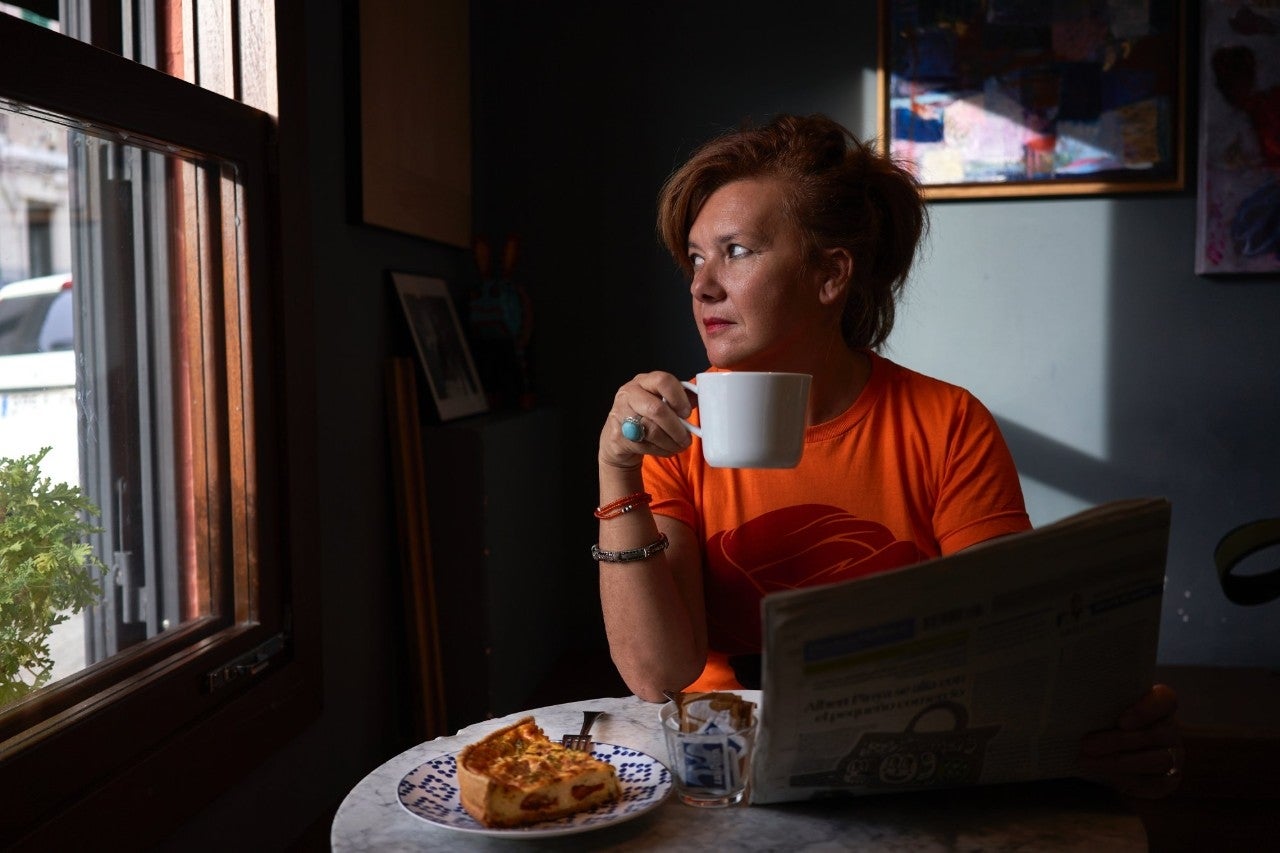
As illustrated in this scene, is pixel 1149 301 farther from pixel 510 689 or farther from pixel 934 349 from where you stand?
pixel 510 689

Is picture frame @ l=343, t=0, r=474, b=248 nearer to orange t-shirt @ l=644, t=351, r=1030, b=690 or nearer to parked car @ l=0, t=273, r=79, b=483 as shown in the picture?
parked car @ l=0, t=273, r=79, b=483

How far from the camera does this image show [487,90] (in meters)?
3.28

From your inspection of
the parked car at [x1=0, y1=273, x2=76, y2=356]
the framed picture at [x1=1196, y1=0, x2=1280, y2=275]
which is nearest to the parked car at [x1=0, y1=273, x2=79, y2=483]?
the parked car at [x1=0, y1=273, x2=76, y2=356]

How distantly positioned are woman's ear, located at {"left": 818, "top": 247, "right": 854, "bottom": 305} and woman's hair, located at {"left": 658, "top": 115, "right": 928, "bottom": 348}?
1 centimetres

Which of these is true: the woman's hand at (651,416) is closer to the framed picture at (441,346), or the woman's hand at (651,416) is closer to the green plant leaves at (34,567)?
the green plant leaves at (34,567)

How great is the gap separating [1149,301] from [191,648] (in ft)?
8.65

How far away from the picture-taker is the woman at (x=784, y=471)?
3.99ft

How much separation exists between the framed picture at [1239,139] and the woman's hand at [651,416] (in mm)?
2475

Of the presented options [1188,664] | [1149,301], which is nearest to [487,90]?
[1149,301]

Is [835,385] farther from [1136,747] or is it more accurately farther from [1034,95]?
[1034,95]

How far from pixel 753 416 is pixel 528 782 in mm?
375

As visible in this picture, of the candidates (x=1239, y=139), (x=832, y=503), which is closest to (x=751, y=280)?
(x=832, y=503)

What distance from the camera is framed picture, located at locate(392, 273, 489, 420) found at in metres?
2.51

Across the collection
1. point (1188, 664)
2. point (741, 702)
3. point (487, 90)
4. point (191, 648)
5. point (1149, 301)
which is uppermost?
point (487, 90)
